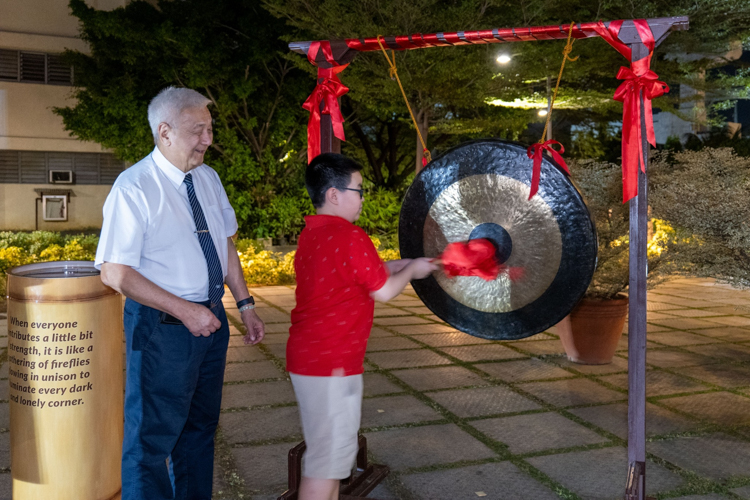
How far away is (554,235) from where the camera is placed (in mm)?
3340

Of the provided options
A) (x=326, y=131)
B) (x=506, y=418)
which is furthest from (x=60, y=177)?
(x=506, y=418)

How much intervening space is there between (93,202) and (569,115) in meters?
15.9

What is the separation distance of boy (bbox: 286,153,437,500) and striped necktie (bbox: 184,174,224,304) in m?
0.38

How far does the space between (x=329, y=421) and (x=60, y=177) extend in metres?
22.5

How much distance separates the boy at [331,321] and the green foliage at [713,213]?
132 inches

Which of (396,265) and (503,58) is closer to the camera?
(396,265)

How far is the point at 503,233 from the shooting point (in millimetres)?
3463

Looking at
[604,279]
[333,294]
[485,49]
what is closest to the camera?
[333,294]

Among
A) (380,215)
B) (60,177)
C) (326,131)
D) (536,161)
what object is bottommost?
(536,161)

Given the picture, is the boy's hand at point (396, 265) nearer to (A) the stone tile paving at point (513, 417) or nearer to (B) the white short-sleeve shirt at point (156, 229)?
(B) the white short-sleeve shirt at point (156, 229)

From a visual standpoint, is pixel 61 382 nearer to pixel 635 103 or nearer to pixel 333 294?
pixel 333 294

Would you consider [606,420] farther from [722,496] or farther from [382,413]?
[382,413]

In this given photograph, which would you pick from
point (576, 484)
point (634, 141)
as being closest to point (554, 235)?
point (634, 141)

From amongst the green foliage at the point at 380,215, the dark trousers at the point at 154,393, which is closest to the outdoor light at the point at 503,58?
the green foliage at the point at 380,215
